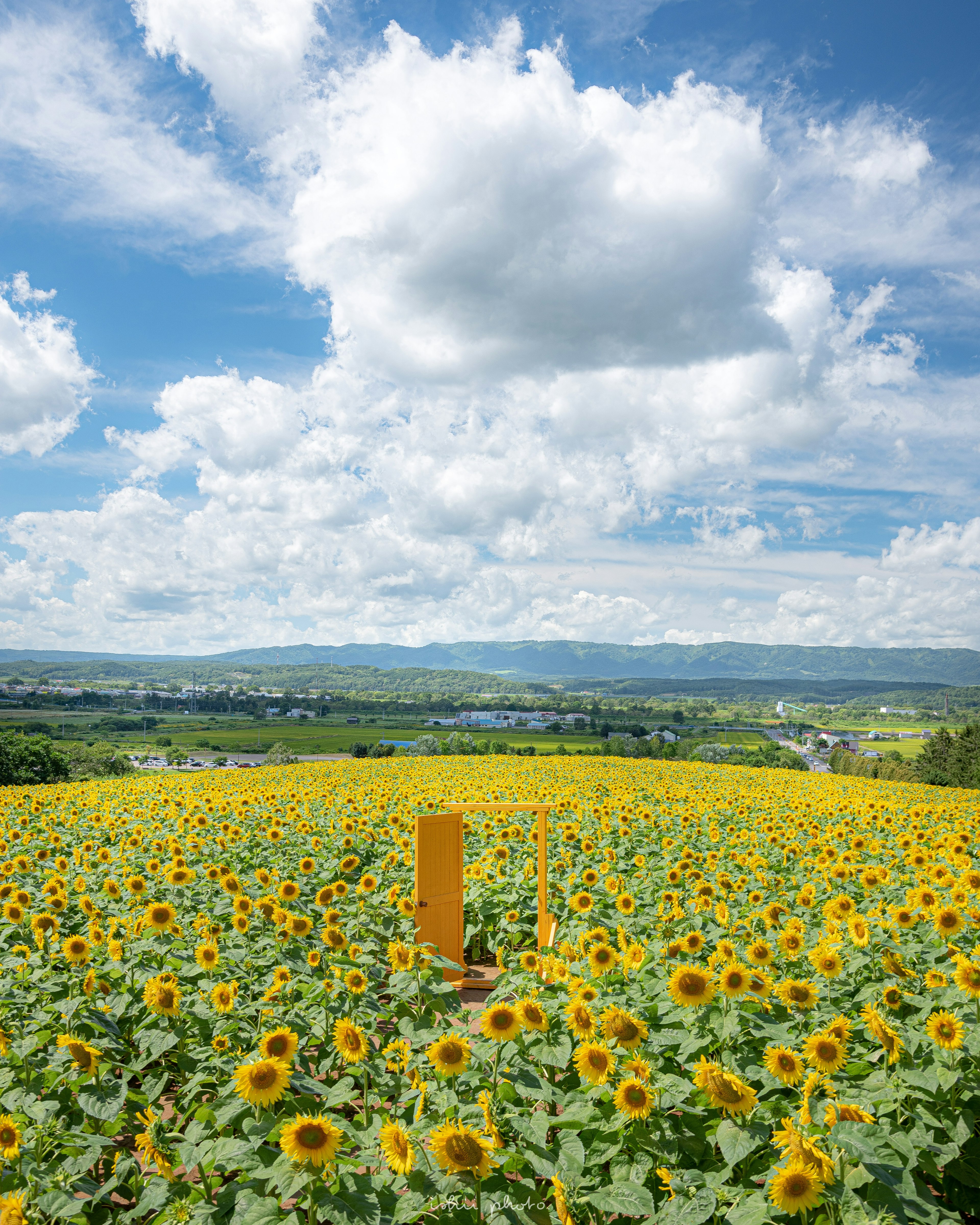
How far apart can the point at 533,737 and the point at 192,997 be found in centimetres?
9010

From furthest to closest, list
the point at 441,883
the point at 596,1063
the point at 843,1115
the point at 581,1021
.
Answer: the point at 441,883
the point at 581,1021
the point at 596,1063
the point at 843,1115

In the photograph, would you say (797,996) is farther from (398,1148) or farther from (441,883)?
(441,883)

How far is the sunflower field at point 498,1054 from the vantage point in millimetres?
3525

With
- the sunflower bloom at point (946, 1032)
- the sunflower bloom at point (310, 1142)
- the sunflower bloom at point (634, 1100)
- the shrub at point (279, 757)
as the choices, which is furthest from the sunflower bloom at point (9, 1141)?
the shrub at point (279, 757)

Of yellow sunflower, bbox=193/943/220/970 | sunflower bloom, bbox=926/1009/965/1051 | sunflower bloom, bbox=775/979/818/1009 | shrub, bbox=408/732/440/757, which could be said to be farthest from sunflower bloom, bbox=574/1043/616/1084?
shrub, bbox=408/732/440/757

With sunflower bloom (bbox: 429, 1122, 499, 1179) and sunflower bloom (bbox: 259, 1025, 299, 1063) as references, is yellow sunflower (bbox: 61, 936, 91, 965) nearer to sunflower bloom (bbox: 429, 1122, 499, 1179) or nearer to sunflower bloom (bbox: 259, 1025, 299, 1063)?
sunflower bloom (bbox: 259, 1025, 299, 1063)

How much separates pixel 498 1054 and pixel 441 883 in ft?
17.2

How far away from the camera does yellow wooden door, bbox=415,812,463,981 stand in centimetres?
921

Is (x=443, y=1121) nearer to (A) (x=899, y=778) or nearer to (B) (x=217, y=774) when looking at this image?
(B) (x=217, y=774)

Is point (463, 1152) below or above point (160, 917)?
above

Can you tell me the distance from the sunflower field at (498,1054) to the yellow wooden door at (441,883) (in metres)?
0.47

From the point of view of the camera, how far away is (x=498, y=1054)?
441cm

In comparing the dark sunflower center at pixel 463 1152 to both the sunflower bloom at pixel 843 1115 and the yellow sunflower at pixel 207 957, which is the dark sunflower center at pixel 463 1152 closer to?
the sunflower bloom at pixel 843 1115

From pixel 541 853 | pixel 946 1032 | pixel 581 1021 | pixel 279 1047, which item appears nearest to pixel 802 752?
pixel 541 853
